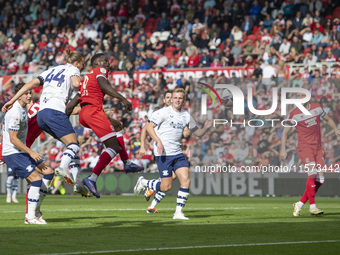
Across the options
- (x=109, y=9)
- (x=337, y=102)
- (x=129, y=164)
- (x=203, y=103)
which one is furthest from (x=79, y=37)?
(x=129, y=164)

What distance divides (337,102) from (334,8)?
6267 millimetres

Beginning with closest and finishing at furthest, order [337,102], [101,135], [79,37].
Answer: [101,135] → [337,102] → [79,37]

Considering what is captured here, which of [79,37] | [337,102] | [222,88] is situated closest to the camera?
[337,102]

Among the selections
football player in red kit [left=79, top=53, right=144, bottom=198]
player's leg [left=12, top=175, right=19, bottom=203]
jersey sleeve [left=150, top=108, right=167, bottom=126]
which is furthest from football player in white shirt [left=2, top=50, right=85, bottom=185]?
player's leg [left=12, top=175, right=19, bottom=203]

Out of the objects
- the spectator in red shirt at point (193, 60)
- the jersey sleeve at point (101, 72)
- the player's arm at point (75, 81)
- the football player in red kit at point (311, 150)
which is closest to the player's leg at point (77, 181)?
the player's arm at point (75, 81)

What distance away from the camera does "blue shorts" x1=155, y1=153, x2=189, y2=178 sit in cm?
1353

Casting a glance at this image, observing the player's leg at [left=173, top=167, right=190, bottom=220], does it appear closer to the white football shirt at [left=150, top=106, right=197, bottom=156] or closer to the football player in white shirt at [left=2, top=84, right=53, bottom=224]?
the white football shirt at [left=150, top=106, right=197, bottom=156]

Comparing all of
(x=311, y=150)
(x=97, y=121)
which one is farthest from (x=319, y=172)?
(x=97, y=121)

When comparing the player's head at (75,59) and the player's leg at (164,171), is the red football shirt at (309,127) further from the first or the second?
the player's head at (75,59)

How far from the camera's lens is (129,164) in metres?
13.0

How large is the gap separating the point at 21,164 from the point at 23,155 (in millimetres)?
169

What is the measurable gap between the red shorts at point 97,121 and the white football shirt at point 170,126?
1.45 meters

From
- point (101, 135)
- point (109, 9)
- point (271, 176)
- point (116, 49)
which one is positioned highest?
point (109, 9)

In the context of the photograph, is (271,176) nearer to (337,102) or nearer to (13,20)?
(337,102)
